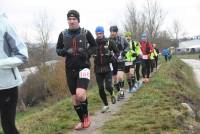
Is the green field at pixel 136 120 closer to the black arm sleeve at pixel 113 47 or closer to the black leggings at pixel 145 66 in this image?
the black arm sleeve at pixel 113 47

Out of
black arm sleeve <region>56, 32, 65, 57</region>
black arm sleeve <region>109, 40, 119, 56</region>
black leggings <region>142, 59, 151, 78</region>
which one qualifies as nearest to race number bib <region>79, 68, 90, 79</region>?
black arm sleeve <region>56, 32, 65, 57</region>

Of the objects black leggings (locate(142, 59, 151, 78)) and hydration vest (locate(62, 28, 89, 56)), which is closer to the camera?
hydration vest (locate(62, 28, 89, 56))

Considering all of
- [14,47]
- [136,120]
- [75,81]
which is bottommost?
[136,120]

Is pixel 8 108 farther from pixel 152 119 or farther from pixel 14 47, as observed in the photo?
pixel 152 119

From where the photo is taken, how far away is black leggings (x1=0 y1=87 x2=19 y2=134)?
4918 mm

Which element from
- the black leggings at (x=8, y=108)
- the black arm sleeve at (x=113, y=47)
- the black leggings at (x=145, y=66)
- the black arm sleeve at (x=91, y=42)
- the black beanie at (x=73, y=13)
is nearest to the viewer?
the black leggings at (x=8, y=108)

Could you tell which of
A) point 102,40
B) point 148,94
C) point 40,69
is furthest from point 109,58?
point 40,69

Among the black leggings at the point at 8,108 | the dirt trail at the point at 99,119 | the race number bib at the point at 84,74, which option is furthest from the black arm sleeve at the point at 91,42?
the black leggings at the point at 8,108

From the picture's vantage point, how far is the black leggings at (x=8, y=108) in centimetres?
492

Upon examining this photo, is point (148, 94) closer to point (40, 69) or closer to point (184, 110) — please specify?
point (184, 110)

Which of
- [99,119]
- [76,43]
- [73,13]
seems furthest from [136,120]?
[73,13]

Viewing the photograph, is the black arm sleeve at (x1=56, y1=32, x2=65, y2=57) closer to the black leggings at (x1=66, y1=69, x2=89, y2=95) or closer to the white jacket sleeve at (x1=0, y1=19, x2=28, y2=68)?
the black leggings at (x1=66, y1=69, x2=89, y2=95)

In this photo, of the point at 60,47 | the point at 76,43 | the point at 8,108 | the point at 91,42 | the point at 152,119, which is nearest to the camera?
the point at 8,108

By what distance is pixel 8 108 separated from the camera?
4949 mm
